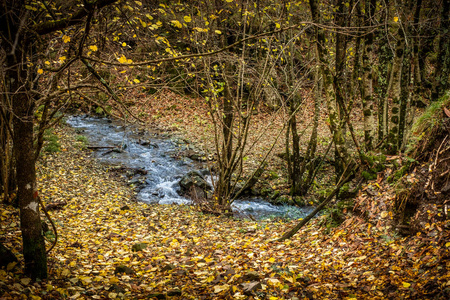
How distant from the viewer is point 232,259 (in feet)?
14.9

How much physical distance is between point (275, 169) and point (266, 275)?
770cm

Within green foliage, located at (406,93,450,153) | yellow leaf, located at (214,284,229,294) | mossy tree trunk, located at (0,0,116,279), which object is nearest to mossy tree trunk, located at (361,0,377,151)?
green foliage, located at (406,93,450,153)

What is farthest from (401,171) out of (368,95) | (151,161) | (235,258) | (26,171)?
(151,161)

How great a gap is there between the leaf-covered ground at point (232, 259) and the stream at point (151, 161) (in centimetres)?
210

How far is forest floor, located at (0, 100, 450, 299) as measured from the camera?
10.2ft

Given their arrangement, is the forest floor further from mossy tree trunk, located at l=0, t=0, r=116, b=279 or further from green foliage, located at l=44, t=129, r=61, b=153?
green foliage, located at l=44, t=129, r=61, b=153

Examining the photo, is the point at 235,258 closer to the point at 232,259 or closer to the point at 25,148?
the point at 232,259

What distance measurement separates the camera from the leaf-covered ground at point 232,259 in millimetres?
3090

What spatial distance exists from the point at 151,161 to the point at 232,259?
8.03m

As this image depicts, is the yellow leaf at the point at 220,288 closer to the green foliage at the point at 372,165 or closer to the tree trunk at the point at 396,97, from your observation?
the green foliage at the point at 372,165

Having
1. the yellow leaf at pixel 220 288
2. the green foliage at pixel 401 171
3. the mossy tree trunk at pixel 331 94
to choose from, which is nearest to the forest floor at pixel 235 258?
the yellow leaf at pixel 220 288

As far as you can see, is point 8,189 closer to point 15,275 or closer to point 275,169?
point 15,275

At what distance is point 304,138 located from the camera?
1428 centimetres

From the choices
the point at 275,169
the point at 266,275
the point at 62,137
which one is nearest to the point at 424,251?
the point at 266,275
